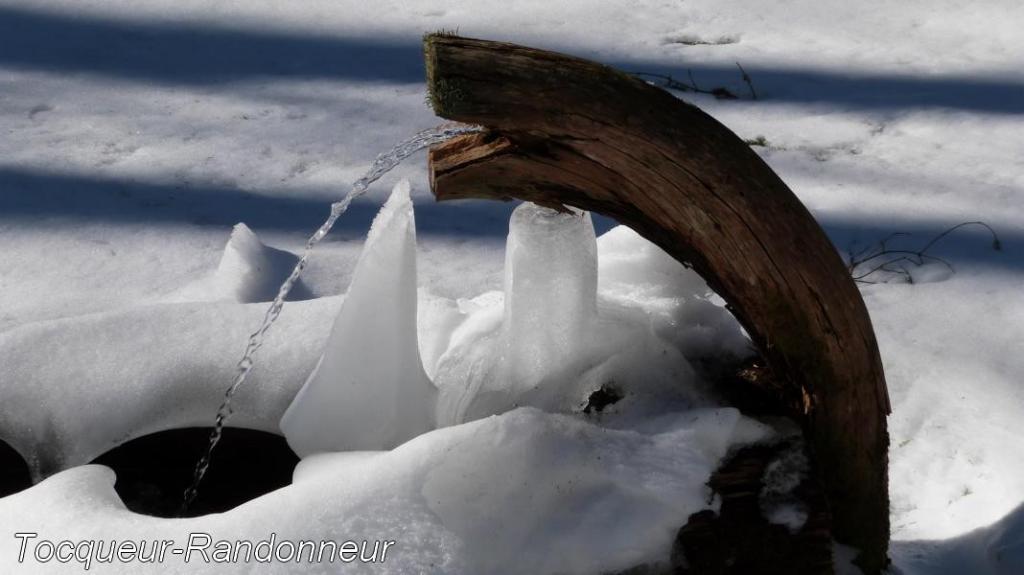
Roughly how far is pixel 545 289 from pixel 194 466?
629mm

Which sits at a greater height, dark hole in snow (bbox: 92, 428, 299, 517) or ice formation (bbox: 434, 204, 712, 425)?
ice formation (bbox: 434, 204, 712, 425)

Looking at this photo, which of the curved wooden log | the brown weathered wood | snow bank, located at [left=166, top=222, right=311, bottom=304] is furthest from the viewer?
snow bank, located at [left=166, top=222, right=311, bottom=304]

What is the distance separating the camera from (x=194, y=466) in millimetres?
1704

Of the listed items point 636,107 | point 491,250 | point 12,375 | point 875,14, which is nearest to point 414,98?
point 491,250

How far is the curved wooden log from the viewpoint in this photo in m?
1.29

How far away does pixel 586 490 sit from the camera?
1353 millimetres

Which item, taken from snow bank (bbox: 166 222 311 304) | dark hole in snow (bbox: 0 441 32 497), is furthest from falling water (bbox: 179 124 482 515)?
snow bank (bbox: 166 222 311 304)

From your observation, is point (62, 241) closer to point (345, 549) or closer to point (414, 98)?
point (414, 98)

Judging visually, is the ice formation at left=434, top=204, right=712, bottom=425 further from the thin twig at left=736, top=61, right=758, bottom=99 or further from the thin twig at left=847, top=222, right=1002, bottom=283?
the thin twig at left=736, top=61, right=758, bottom=99

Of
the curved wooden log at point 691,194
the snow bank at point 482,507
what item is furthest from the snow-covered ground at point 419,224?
the curved wooden log at point 691,194

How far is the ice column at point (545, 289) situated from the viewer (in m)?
1.50

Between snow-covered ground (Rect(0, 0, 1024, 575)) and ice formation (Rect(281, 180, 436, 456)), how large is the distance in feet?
0.28

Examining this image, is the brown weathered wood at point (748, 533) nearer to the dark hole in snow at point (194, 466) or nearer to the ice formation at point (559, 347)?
the ice formation at point (559, 347)

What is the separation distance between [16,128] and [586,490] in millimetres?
2201
